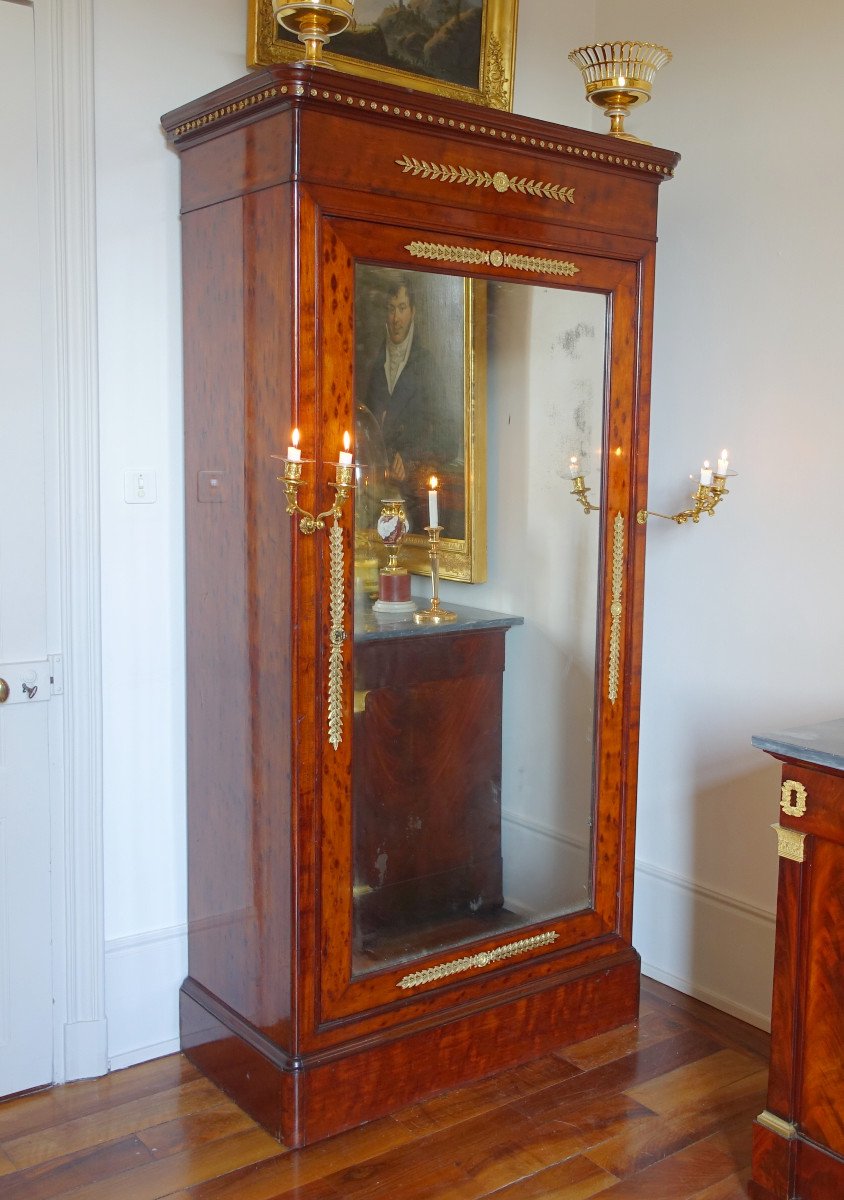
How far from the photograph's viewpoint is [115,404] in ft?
8.22

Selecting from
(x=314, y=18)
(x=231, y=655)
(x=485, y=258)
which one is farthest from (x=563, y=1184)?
(x=314, y=18)

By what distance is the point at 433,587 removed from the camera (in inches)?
96.0

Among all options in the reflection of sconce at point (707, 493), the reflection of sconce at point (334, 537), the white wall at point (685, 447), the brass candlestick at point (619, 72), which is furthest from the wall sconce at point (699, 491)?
the brass candlestick at point (619, 72)

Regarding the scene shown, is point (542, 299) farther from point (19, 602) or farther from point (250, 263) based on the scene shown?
point (19, 602)

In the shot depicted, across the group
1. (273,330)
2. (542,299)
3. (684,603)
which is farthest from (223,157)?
(684,603)

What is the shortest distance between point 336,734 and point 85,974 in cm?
84

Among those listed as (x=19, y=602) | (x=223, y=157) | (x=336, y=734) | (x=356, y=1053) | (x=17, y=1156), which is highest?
(x=223, y=157)

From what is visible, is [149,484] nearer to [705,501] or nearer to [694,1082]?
[705,501]

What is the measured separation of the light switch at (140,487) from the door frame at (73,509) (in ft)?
0.24

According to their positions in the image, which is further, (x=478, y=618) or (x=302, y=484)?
(x=478, y=618)

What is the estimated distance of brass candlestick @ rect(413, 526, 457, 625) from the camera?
7.95 feet

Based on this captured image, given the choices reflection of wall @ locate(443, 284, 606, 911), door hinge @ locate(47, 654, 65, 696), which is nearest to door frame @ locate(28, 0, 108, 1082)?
door hinge @ locate(47, 654, 65, 696)

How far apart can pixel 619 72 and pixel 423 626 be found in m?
1.29

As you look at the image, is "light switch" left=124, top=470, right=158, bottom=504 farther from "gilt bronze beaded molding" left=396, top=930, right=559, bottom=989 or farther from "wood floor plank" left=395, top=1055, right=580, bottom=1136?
"wood floor plank" left=395, top=1055, right=580, bottom=1136
